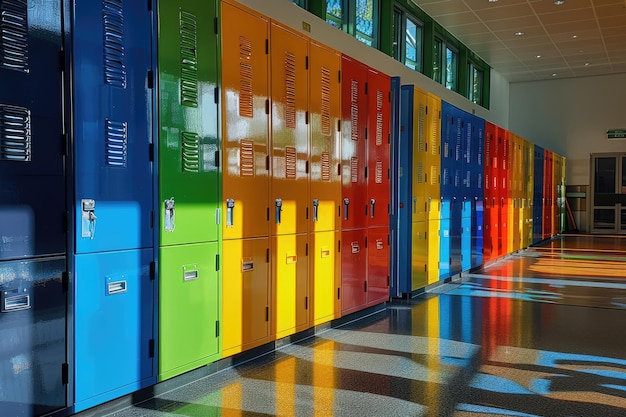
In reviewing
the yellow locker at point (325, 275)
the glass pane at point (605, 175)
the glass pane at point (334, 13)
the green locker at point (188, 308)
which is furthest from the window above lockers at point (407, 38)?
the glass pane at point (605, 175)

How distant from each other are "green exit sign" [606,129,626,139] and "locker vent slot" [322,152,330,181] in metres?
16.0

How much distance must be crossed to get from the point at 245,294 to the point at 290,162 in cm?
124

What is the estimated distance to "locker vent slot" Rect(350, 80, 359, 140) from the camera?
5.92m

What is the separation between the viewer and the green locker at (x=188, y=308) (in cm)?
360

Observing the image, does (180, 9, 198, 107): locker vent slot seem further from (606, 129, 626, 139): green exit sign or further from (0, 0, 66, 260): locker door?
(606, 129, 626, 139): green exit sign

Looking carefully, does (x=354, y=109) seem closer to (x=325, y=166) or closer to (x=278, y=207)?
(x=325, y=166)

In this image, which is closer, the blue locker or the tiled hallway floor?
the blue locker

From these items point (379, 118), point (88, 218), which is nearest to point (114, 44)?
point (88, 218)

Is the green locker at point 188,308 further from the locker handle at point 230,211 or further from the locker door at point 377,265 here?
the locker door at point 377,265

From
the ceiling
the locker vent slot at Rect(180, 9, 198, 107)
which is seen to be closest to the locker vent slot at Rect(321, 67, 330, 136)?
the locker vent slot at Rect(180, 9, 198, 107)

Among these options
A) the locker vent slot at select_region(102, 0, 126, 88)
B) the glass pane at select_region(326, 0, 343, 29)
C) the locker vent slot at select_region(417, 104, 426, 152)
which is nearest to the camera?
the locker vent slot at select_region(102, 0, 126, 88)

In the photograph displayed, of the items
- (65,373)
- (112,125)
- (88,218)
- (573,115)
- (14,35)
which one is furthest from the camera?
(573,115)

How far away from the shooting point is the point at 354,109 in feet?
19.6

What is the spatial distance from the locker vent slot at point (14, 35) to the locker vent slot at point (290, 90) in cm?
237
